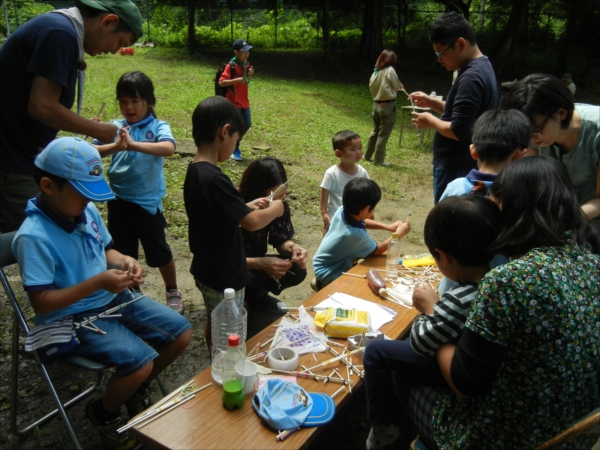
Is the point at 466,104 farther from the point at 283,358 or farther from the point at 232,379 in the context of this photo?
the point at 232,379

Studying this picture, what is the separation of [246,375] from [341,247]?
1.61 metres

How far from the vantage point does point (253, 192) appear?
3.15 meters

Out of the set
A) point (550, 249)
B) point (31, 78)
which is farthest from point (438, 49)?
point (31, 78)

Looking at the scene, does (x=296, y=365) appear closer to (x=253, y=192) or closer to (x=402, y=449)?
(x=402, y=449)

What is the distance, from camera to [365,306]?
2.68m

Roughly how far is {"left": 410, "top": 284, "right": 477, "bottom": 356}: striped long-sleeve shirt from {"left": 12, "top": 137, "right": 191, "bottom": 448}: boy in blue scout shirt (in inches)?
48.7

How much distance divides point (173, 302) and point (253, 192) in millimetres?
1165

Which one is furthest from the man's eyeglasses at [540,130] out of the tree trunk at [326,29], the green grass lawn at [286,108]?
the tree trunk at [326,29]

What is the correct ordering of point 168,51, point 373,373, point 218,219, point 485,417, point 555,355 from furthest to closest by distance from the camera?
point 168,51
point 218,219
point 373,373
point 485,417
point 555,355

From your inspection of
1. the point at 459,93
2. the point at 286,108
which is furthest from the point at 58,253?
the point at 286,108

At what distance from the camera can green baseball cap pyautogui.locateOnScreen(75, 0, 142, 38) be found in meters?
2.58

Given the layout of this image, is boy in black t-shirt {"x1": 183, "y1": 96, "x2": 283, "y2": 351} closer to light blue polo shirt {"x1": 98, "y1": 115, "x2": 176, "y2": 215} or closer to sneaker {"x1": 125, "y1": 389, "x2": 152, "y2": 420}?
sneaker {"x1": 125, "y1": 389, "x2": 152, "y2": 420}

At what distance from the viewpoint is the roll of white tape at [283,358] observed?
2119mm

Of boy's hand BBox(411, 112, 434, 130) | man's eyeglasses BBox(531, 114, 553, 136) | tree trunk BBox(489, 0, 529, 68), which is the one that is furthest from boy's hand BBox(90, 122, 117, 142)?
tree trunk BBox(489, 0, 529, 68)
